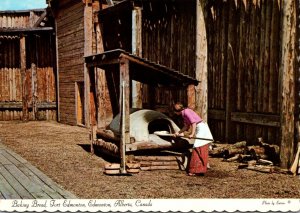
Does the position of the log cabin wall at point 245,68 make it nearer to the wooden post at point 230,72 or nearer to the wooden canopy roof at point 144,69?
the wooden post at point 230,72

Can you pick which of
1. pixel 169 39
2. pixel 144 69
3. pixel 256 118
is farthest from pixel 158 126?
pixel 169 39

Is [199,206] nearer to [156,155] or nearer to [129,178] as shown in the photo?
[129,178]

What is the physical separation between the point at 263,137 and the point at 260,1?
11.8ft

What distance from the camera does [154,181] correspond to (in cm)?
845

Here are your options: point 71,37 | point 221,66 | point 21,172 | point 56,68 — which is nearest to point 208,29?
point 221,66

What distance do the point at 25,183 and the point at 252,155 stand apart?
5502mm

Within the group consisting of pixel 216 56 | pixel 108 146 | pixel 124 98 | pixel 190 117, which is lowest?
pixel 108 146

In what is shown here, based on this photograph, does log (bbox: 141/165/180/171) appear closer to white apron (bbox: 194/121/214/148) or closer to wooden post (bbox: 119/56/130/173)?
wooden post (bbox: 119/56/130/173)

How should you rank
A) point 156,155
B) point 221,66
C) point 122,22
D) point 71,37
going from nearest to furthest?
point 156,155, point 221,66, point 122,22, point 71,37

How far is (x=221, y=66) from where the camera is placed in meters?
12.5

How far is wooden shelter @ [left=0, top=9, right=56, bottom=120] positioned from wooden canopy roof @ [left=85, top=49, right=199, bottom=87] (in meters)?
12.0

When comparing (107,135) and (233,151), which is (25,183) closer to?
(107,135)

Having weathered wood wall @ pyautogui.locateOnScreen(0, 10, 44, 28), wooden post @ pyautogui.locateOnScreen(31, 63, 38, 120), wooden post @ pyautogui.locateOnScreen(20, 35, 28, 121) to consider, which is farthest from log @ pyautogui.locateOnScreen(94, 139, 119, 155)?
weathered wood wall @ pyautogui.locateOnScreen(0, 10, 44, 28)

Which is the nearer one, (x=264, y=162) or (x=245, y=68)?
(x=264, y=162)
